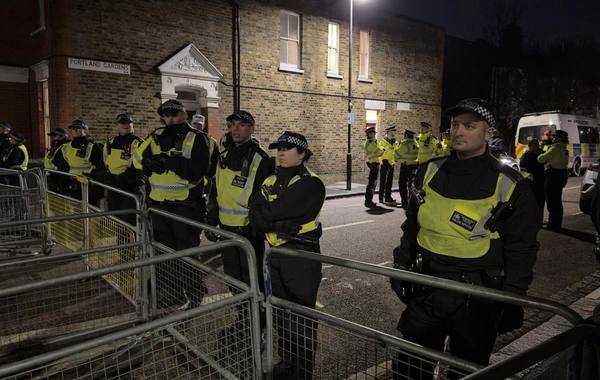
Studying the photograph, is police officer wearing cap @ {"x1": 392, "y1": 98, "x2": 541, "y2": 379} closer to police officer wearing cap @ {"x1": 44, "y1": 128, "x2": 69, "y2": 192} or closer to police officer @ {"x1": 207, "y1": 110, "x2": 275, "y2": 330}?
police officer @ {"x1": 207, "y1": 110, "x2": 275, "y2": 330}

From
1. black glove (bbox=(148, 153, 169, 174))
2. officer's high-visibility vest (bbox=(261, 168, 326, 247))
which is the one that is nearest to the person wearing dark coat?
officer's high-visibility vest (bbox=(261, 168, 326, 247))

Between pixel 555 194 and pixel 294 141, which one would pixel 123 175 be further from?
pixel 555 194

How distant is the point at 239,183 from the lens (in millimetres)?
3785

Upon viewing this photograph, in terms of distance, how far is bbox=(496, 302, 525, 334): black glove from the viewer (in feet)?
7.15

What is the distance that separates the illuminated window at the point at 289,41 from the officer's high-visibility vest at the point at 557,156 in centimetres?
938

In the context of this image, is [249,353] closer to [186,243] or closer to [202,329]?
[202,329]

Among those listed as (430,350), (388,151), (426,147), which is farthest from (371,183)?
(430,350)

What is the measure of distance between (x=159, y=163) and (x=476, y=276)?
3361 millimetres

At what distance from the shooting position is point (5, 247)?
20.6 feet

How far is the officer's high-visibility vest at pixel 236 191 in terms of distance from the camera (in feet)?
12.3

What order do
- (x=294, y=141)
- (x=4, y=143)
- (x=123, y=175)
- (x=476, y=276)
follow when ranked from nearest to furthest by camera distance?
(x=476, y=276) < (x=294, y=141) < (x=123, y=175) < (x=4, y=143)

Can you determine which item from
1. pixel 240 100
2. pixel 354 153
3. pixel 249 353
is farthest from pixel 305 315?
pixel 354 153

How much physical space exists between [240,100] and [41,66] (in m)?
5.77

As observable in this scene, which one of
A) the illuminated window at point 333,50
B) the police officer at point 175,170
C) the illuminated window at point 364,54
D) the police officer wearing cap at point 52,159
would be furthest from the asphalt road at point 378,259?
the illuminated window at point 364,54
